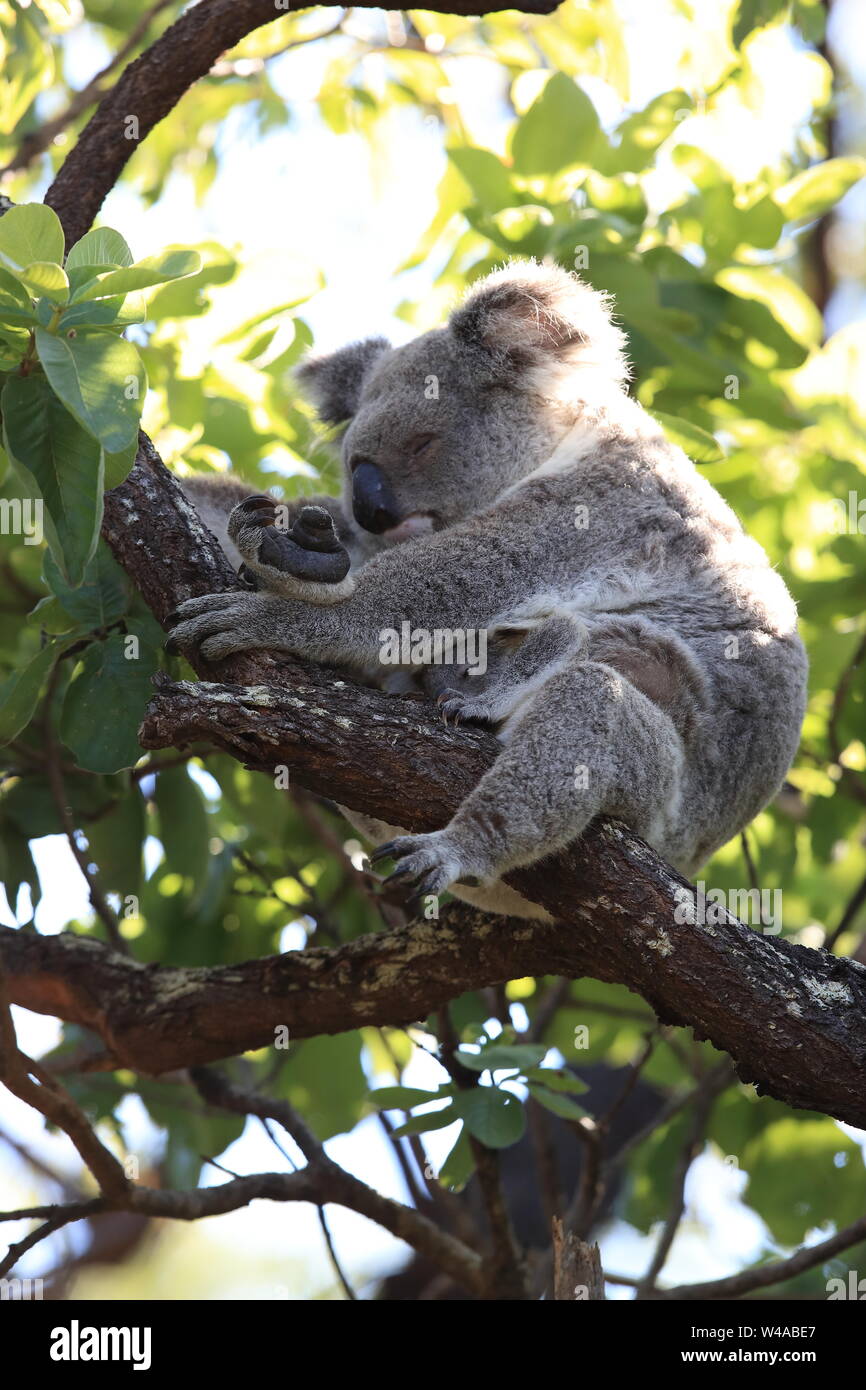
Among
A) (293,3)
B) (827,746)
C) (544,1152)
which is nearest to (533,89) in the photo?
(293,3)

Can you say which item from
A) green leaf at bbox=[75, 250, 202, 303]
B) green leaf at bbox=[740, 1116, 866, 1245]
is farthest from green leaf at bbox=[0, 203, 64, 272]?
green leaf at bbox=[740, 1116, 866, 1245]

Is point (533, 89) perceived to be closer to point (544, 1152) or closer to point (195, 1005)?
point (195, 1005)

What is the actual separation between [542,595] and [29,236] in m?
1.78

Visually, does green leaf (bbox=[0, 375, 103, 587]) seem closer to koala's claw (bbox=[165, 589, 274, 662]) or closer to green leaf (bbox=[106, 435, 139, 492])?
green leaf (bbox=[106, 435, 139, 492])

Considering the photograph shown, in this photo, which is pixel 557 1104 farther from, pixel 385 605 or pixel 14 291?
pixel 14 291

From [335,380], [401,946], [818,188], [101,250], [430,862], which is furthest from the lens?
[335,380]

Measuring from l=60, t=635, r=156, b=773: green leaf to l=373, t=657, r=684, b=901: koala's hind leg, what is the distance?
819mm

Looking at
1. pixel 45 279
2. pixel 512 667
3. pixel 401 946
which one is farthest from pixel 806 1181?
pixel 45 279

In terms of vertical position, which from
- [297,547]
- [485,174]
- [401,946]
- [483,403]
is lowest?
[401,946]

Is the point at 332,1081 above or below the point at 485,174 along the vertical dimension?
below

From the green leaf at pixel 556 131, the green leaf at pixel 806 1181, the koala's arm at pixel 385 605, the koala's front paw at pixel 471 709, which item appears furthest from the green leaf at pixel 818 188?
the green leaf at pixel 806 1181

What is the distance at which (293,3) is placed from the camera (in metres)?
4.02

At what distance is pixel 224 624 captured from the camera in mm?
3416

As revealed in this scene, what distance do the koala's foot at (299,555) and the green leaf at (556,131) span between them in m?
1.94
